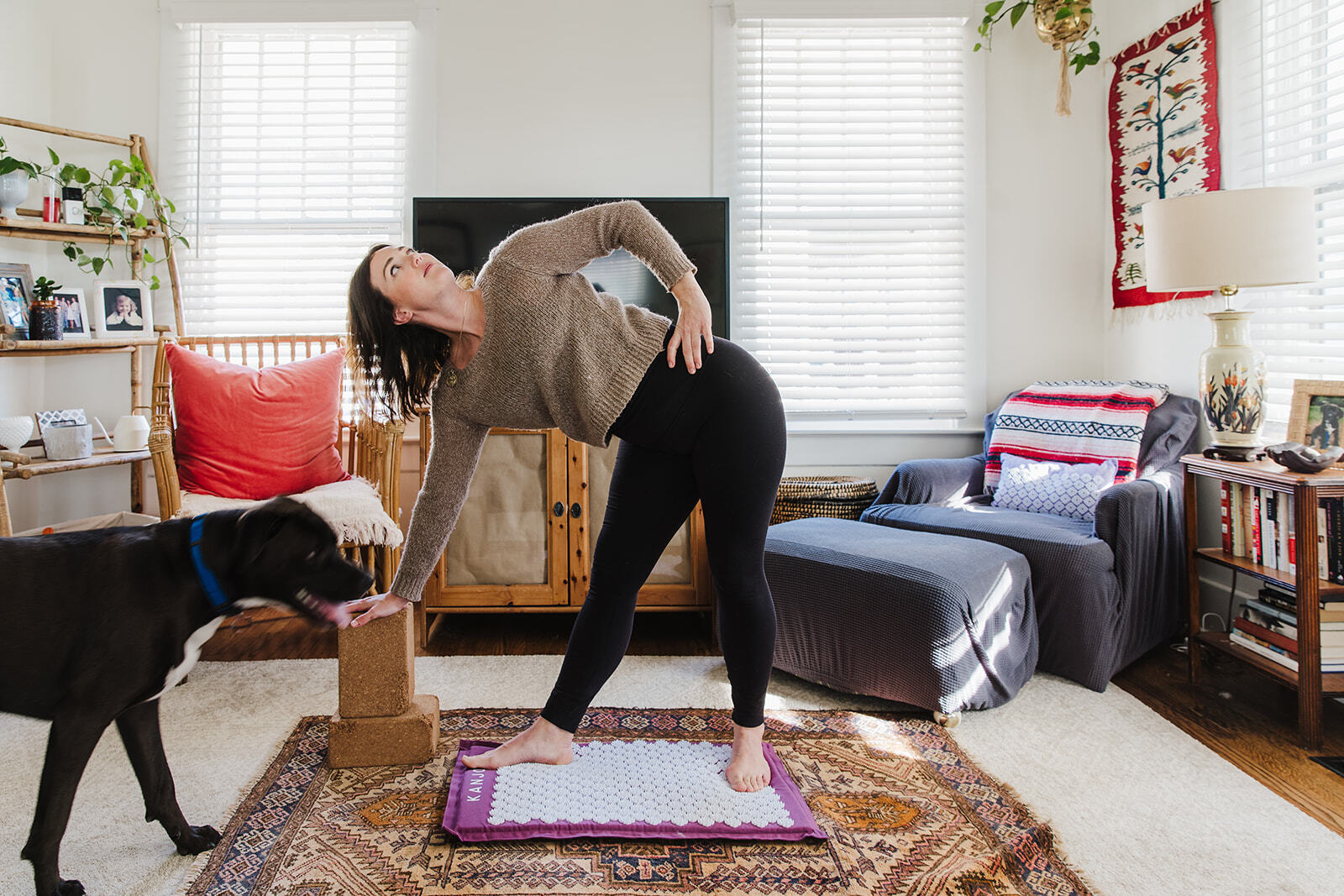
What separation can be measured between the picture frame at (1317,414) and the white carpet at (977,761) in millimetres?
856

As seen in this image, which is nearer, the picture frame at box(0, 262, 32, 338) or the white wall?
the picture frame at box(0, 262, 32, 338)

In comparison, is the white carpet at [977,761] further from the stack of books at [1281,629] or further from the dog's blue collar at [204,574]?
the dog's blue collar at [204,574]

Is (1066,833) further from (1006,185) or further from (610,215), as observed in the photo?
(1006,185)

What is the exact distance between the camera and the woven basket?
3105 millimetres

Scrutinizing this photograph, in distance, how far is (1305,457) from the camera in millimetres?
1989

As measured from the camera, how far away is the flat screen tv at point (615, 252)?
307cm

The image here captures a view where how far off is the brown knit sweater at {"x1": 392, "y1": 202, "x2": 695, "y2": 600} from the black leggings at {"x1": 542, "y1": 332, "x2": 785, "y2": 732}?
7 cm

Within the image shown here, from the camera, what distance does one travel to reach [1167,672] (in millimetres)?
2424

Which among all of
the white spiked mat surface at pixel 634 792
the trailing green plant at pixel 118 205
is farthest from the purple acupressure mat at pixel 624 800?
the trailing green plant at pixel 118 205

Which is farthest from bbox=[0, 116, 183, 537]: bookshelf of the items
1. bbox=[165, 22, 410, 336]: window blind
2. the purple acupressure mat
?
the purple acupressure mat

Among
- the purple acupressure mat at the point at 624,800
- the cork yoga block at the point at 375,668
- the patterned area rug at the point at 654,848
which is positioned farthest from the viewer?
the cork yoga block at the point at 375,668

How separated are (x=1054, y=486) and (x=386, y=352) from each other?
2.19 meters

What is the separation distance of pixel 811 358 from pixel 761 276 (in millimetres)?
397

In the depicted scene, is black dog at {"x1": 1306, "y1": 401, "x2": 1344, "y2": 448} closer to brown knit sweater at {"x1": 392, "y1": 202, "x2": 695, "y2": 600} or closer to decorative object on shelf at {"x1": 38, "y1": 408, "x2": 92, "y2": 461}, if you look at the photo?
brown knit sweater at {"x1": 392, "y1": 202, "x2": 695, "y2": 600}
